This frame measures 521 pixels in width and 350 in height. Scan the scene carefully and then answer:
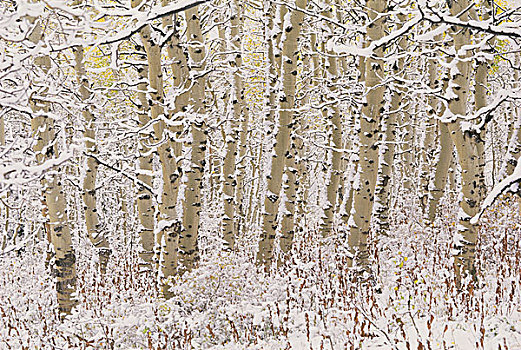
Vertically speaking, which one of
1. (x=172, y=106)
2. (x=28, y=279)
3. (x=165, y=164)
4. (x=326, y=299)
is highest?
(x=172, y=106)

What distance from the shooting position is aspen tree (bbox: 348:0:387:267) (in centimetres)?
718

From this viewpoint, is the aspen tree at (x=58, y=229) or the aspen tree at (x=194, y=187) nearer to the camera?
the aspen tree at (x=58, y=229)

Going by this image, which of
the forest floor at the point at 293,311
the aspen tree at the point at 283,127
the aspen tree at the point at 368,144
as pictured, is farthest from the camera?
the aspen tree at the point at 283,127

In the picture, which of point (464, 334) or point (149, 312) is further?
point (149, 312)

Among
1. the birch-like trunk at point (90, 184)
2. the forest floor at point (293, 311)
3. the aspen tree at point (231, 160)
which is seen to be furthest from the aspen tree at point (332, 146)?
the birch-like trunk at point (90, 184)

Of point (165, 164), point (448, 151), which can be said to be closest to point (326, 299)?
point (165, 164)

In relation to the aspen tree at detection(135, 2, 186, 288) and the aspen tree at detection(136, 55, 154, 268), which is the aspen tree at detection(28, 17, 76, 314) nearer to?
the aspen tree at detection(135, 2, 186, 288)

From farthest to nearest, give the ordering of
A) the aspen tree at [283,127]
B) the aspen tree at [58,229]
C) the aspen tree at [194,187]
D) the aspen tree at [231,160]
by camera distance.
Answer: the aspen tree at [231,160] < the aspen tree at [283,127] < the aspen tree at [194,187] < the aspen tree at [58,229]

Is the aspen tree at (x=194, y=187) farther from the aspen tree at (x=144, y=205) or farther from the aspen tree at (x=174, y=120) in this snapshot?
the aspen tree at (x=144, y=205)

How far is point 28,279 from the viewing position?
10.5 metres

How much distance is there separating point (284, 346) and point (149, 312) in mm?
2006

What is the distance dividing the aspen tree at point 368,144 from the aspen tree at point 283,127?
1.50m

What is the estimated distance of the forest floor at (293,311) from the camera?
17.1ft

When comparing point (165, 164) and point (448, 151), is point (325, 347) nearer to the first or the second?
point (165, 164)
